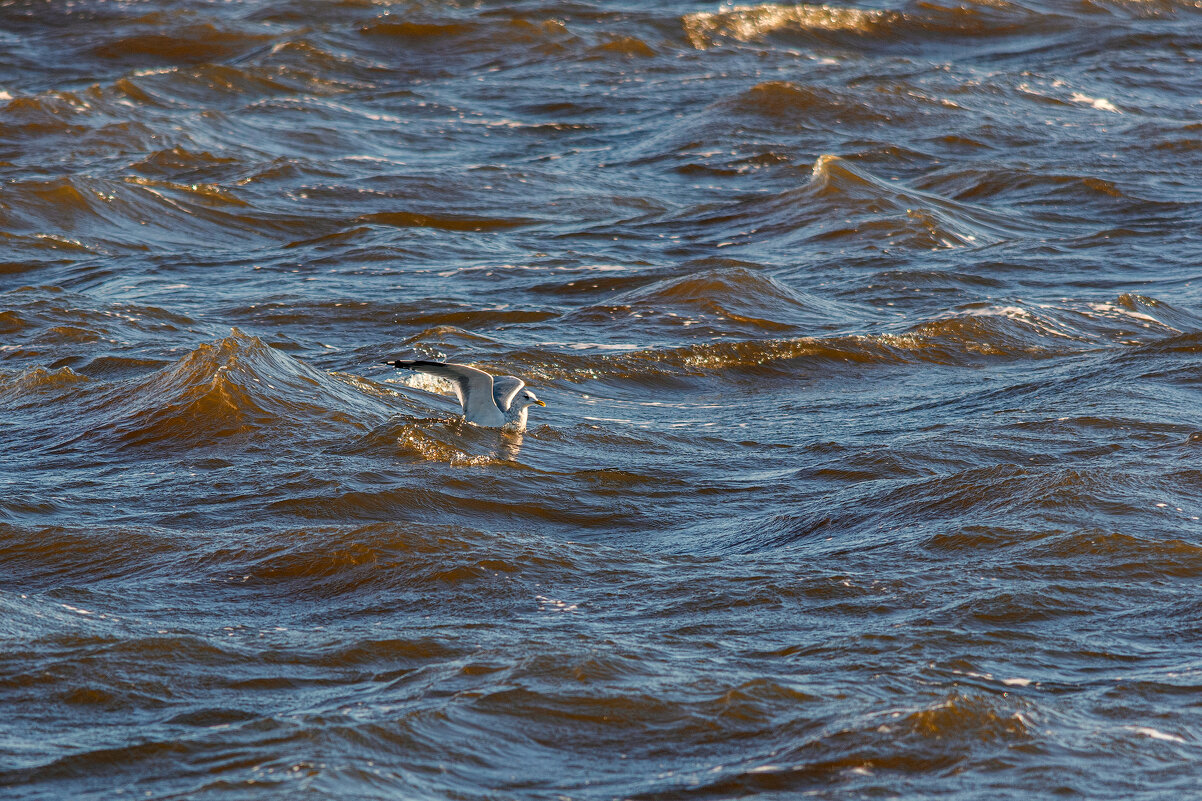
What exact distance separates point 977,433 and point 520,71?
41.4 feet

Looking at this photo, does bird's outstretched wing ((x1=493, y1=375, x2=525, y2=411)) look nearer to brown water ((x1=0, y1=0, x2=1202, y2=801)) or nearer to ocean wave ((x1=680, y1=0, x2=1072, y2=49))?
brown water ((x1=0, y1=0, x2=1202, y2=801))

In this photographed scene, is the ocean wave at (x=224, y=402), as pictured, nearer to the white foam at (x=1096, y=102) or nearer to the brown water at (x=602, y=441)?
the brown water at (x=602, y=441)

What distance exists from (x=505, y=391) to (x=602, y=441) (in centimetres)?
87

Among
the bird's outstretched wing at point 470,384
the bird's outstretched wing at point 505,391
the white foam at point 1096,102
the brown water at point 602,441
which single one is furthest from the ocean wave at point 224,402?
the white foam at point 1096,102

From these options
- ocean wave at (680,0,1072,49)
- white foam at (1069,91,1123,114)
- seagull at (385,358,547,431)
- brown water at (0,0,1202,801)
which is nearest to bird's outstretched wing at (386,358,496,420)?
seagull at (385,358,547,431)

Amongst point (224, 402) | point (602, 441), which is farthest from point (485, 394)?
point (224, 402)

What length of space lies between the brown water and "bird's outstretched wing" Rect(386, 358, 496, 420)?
20 centimetres

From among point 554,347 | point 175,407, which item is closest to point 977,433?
point 554,347

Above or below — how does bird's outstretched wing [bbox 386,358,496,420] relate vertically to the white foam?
above

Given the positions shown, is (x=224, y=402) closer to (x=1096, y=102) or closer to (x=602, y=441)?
(x=602, y=441)

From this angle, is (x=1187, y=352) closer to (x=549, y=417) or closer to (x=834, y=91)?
(x=549, y=417)

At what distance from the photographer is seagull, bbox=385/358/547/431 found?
24.9 ft

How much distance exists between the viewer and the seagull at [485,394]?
759 centimetres

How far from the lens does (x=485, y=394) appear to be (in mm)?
7664
